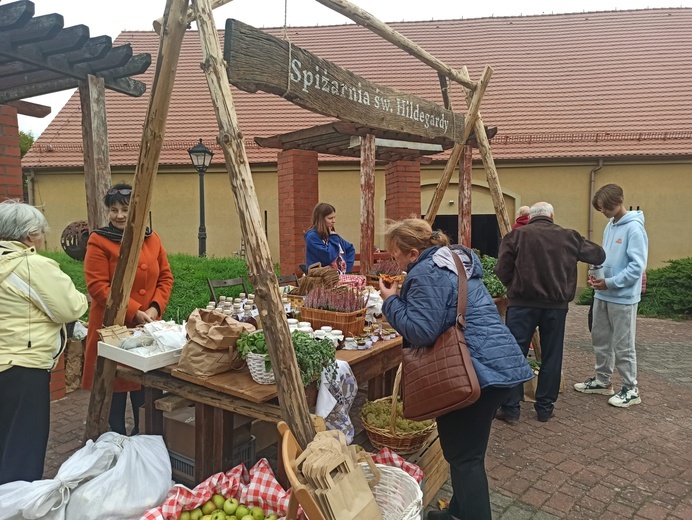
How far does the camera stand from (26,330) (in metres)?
2.65

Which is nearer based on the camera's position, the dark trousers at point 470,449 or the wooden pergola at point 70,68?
the dark trousers at point 470,449

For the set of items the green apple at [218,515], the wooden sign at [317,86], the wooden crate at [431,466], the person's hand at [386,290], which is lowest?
the wooden crate at [431,466]

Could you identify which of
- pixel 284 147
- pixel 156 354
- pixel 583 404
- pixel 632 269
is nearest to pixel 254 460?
pixel 156 354

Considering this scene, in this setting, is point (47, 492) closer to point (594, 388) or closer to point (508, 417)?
point (508, 417)

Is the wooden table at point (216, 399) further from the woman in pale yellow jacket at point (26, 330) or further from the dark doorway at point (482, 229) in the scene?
the dark doorway at point (482, 229)

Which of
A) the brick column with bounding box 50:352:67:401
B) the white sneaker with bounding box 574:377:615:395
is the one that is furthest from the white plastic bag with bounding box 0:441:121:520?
the white sneaker with bounding box 574:377:615:395

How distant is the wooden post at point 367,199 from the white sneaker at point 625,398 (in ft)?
9.83

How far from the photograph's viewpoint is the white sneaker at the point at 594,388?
5328 mm

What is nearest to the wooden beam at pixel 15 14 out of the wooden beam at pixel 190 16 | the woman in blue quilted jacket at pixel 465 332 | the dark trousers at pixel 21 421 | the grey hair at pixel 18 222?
the wooden beam at pixel 190 16

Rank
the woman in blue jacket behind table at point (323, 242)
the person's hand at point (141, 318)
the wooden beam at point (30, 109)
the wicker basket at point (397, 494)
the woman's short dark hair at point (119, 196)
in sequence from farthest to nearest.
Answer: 1. the woman in blue jacket behind table at point (323, 242)
2. the wooden beam at point (30, 109)
3. the person's hand at point (141, 318)
4. the woman's short dark hair at point (119, 196)
5. the wicker basket at point (397, 494)

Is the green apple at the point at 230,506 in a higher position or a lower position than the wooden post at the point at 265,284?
lower

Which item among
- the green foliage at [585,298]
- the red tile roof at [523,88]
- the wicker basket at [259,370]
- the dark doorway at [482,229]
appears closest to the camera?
the wicker basket at [259,370]

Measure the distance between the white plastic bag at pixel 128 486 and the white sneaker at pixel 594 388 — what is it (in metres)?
4.35

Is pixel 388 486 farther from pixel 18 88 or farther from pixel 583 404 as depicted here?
pixel 18 88
